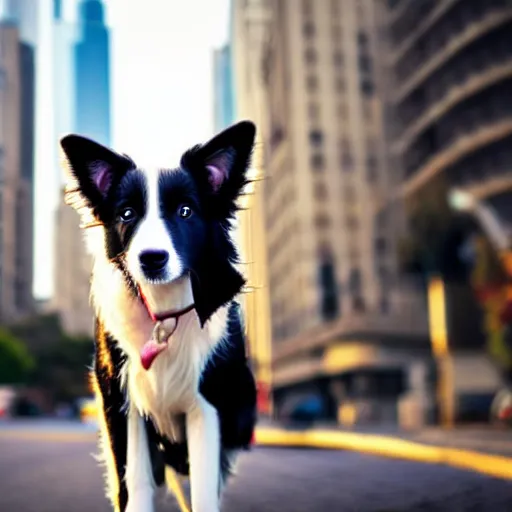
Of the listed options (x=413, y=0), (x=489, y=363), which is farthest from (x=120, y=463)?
(x=413, y=0)

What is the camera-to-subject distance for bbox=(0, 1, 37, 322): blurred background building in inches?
220

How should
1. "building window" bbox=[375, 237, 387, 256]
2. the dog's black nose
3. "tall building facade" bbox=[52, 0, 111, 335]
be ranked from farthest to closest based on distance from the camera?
"building window" bbox=[375, 237, 387, 256] < "tall building facade" bbox=[52, 0, 111, 335] < the dog's black nose

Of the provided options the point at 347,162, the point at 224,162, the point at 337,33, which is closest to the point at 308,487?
the point at 224,162

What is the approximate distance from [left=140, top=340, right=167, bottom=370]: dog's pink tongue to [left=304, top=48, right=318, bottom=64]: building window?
75.3m

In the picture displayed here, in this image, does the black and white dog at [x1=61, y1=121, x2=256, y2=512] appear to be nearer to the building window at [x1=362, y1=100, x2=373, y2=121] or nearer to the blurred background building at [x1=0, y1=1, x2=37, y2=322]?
the blurred background building at [x1=0, y1=1, x2=37, y2=322]

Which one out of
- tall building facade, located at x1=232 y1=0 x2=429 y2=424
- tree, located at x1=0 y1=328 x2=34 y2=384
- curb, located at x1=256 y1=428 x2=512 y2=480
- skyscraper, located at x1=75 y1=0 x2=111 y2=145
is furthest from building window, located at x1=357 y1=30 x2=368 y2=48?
skyscraper, located at x1=75 y1=0 x2=111 y2=145

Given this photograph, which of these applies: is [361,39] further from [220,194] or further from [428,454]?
[220,194]

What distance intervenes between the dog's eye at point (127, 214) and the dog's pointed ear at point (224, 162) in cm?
26

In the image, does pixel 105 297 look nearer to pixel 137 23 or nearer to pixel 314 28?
pixel 137 23

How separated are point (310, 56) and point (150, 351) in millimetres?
75799

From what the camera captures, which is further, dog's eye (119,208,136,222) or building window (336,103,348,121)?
building window (336,103,348,121)

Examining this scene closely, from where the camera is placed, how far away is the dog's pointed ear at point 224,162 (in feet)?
10.0

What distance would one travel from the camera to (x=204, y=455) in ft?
10.1

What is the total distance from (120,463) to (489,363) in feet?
103
